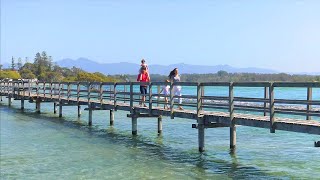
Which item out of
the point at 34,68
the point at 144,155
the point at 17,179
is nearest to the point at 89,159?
the point at 144,155

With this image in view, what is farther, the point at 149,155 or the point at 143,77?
the point at 143,77

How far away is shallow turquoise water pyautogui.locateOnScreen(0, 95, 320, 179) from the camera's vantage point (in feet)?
43.1

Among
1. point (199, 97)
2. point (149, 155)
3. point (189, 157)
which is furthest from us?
point (149, 155)

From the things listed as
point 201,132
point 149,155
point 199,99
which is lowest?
point 149,155

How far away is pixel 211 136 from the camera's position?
68.8ft

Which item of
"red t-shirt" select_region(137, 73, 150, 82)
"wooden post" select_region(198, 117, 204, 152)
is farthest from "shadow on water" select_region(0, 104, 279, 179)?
"red t-shirt" select_region(137, 73, 150, 82)

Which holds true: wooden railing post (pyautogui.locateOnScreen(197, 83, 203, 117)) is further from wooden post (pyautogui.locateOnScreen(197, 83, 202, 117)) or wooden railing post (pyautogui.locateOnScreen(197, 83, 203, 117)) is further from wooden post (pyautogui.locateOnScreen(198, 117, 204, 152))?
wooden post (pyautogui.locateOnScreen(198, 117, 204, 152))

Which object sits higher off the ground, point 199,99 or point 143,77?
point 143,77

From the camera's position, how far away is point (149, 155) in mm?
16062

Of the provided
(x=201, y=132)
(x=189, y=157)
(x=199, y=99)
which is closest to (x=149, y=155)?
(x=189, y=157)

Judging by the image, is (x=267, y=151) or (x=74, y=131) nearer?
(x=267, y=151)

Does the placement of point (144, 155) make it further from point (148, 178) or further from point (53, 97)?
point (53, 97)

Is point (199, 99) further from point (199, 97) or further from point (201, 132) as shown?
point (201, 132)

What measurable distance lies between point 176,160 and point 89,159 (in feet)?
8.80
